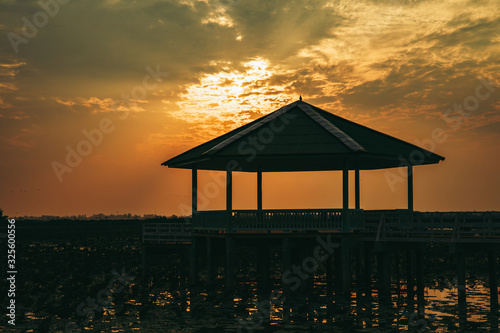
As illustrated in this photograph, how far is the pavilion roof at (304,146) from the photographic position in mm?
26766

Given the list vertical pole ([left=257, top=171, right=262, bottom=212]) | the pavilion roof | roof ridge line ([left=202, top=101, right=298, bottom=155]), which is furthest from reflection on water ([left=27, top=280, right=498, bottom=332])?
vertical pole ([left=257, top=171, right=262, bottom=212])

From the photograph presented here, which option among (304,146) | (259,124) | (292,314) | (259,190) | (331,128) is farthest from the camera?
(259,190)


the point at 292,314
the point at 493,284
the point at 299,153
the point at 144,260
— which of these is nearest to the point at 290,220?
the point at 299,153

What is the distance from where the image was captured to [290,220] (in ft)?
88.4

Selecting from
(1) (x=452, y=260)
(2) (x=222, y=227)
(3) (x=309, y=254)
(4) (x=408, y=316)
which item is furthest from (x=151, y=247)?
(1) (x=452, y=260)

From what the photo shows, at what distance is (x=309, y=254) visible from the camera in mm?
30031

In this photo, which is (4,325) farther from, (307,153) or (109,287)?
(307,153)

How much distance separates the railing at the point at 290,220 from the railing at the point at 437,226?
3.56 ft

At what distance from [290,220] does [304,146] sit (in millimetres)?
3257

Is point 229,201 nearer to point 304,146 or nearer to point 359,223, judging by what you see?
point 304,146

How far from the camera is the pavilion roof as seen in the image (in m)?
26.8

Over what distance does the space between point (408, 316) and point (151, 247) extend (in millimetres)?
15866

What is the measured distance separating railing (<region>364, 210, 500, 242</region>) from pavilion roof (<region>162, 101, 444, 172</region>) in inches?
111

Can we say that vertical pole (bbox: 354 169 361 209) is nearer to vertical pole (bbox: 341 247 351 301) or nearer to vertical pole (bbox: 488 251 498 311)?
vertical pole (bbox: 341 247 351 301)
